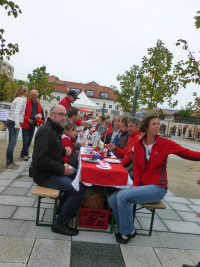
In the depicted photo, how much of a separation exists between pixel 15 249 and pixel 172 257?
5.91 ft

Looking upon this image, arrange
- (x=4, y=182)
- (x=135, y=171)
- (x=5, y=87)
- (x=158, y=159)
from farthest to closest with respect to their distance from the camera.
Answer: (x=5, y=87)
(x=4, y=182)
(x=135, y=171)
(x=158, y=159)

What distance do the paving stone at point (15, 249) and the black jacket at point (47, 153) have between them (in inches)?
29.2

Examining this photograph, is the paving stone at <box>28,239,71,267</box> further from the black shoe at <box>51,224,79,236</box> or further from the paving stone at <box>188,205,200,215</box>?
the paving stone at <box>188,205,200,215</box>

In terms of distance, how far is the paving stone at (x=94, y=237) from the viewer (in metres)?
3.03

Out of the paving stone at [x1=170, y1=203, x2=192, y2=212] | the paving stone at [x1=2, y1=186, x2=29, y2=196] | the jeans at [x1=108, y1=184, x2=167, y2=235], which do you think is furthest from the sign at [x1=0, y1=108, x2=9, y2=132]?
the jeans at [x1=108, y1=184, x2=167, y2=235]

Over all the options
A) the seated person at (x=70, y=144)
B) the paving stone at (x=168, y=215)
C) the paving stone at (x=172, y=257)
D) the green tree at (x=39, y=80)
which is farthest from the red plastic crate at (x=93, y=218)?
the green tree at (x=39, y=80)

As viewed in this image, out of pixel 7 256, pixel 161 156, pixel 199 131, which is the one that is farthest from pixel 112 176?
pixel 199 131

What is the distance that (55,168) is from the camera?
10.1 feet

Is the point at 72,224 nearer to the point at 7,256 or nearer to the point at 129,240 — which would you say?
the point at 129,240

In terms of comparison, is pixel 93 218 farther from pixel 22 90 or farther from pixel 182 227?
pixel 22 90

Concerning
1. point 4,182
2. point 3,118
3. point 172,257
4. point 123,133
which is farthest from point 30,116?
point 172,257

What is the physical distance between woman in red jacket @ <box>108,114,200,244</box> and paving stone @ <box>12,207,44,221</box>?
3.84ft

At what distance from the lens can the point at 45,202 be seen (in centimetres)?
409

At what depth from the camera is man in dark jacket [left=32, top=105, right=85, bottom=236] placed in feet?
9.85
